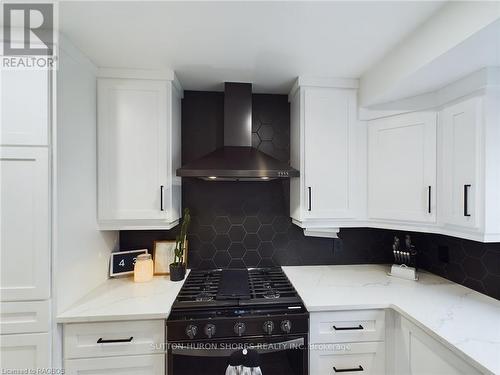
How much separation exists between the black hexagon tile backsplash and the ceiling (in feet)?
1.20

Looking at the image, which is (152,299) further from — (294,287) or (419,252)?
(419,252)

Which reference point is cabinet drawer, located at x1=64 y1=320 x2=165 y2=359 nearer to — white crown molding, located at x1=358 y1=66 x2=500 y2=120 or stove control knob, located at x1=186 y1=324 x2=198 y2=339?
A: stove control knob, located at x1=186 y1=324 x2=198 y2=339

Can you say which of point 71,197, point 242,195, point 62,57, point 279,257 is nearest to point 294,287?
point 279,257

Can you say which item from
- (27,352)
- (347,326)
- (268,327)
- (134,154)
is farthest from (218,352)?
(134,154)

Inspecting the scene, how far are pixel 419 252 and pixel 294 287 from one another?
120cm

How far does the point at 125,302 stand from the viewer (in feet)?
4.39

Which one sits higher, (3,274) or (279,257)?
(3,274)

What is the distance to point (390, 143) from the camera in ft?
5.33

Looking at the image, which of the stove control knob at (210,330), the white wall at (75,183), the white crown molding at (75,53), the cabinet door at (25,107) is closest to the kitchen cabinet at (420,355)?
the stove control knob at (210,330)

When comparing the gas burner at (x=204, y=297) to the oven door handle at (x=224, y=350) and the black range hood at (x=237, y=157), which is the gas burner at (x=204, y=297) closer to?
the oven door handle at (x=224, y=350)

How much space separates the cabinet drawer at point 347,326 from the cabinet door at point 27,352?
1.35 metres

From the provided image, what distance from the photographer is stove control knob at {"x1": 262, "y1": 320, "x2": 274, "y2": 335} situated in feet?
4.15

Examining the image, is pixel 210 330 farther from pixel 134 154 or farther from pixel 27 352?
pixel 134 154

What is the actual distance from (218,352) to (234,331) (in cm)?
13
